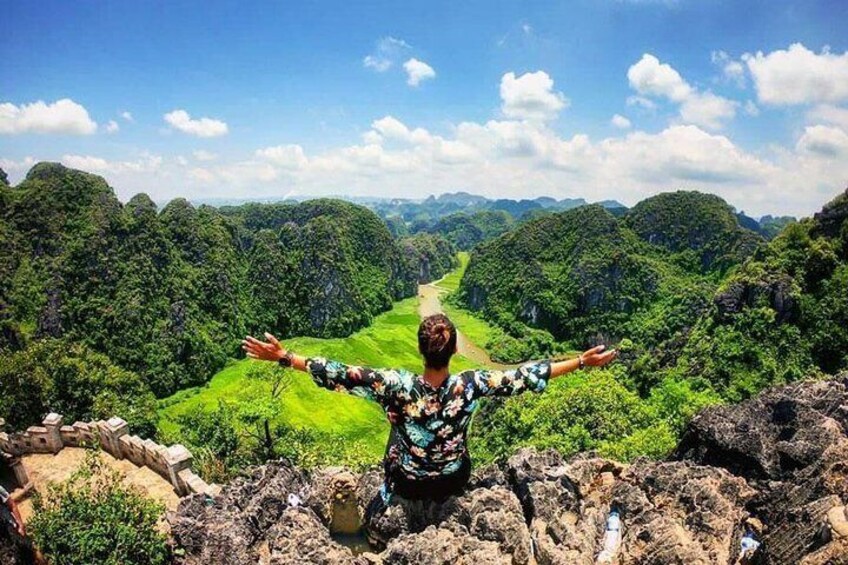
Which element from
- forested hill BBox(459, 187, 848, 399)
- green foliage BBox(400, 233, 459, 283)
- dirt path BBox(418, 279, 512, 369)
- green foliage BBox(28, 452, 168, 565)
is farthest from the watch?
green foliage BBox(400, 233, 459, 283)

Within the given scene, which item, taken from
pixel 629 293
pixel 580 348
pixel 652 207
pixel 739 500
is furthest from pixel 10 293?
pixel 652 207

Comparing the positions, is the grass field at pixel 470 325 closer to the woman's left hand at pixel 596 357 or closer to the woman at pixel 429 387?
the woman's left hand at pixel 596 357

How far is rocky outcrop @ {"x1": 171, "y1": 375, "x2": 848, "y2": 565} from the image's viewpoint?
702cm

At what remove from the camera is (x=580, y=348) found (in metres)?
98.6

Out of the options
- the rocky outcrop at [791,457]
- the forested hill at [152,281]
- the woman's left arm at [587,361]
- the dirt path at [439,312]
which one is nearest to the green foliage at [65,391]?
the forested hill at [152,281]

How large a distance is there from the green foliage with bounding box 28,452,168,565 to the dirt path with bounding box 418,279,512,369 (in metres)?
33.9

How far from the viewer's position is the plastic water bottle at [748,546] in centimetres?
737

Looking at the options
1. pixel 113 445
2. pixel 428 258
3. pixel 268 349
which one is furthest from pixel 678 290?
pixel 268 349

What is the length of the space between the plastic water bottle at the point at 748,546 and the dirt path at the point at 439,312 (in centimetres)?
3679

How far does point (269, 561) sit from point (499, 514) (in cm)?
331

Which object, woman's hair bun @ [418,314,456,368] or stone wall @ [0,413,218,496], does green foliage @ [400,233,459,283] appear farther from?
woman's hair bun @ [418,314,456,368]

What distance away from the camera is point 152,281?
75.1 metres

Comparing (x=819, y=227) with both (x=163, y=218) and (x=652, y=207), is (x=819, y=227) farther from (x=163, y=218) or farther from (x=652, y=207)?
(x=163, y=218)

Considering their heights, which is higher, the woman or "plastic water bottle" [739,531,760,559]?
Answer: the woman
